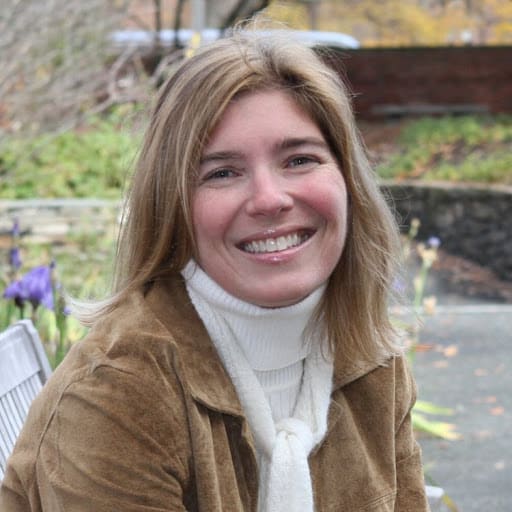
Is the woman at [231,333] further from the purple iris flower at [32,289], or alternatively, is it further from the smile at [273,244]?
the purple iris flower at [32,289]

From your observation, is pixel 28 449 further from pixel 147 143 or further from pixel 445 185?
pixel 445 185

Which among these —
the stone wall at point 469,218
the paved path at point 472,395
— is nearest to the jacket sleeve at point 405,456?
the paved path at point 472,395

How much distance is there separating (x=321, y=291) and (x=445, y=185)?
10.6 metres

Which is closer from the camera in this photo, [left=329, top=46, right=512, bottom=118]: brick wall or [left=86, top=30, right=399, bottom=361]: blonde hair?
[left=86, top=30, right=399, bottom=361]: blonde hair

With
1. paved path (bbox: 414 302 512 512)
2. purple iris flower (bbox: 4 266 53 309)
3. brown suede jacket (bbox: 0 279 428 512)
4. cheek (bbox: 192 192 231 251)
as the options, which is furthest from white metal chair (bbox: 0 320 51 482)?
paved path (bbox: 414 302 512 512)

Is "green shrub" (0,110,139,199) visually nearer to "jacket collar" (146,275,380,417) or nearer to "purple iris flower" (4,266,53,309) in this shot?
"purple iris flower" (4,266,53,309)

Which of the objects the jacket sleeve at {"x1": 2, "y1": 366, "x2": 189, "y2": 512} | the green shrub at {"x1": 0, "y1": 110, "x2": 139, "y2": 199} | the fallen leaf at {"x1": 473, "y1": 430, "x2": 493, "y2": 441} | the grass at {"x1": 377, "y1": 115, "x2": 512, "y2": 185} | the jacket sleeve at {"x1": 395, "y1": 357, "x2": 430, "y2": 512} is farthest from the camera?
the grass at {"x1": 377, "y1": 115, "x2": 512, "y2": 185}

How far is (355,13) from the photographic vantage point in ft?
65.1

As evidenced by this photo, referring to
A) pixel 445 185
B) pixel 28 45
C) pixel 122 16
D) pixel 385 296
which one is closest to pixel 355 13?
pixel 445 185

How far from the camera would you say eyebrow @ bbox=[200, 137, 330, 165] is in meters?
1.76

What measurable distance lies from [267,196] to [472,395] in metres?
4.63

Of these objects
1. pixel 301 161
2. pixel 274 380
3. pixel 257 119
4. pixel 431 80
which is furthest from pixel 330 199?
pixel 431 80

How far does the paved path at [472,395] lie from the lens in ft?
15.7

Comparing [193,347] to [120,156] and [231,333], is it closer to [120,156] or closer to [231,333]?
[231,333]
